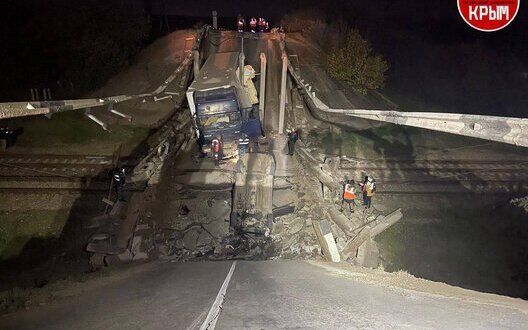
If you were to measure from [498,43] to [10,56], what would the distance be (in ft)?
168

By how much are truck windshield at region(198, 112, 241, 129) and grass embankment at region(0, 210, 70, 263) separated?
622cm

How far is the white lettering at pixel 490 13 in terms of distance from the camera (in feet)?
47.3

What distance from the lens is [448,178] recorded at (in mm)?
16344

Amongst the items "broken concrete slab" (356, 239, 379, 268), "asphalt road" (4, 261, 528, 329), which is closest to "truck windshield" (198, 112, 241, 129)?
"broken concrete slab" (356, 239, 379, 268)

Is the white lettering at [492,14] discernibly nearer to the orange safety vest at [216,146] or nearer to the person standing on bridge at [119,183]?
the orange safety vest at [216,146]

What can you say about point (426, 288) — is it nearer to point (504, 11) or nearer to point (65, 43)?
point (504, 11)

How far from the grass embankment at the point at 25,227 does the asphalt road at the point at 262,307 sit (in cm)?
647

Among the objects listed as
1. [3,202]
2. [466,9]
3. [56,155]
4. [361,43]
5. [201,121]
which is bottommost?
[3,202]

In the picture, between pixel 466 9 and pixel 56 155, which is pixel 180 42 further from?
pixel 466 9

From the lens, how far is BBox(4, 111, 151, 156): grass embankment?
17.8 meters

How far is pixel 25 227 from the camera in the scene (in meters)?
13.0

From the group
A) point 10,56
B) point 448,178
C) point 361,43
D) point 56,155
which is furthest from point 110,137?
point 361,43

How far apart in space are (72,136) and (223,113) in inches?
340

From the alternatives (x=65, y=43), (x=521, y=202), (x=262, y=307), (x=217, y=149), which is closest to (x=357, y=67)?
(x=521, y=202)
